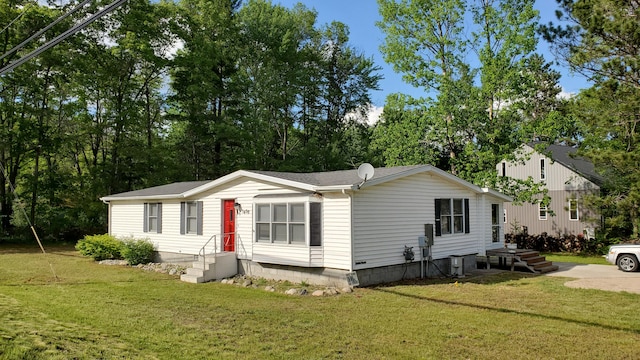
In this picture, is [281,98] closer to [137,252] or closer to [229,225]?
[137,252]

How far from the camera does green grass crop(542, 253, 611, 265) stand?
18.9 metres

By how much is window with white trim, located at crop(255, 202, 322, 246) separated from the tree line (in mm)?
12468

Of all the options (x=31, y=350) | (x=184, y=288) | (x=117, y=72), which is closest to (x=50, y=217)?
(x=117, y=72)

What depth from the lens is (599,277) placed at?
13.6 m

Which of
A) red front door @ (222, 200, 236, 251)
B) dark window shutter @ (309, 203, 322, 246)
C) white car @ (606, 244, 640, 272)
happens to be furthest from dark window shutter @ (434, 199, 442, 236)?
red front door @ (222, 200, 236, 251)

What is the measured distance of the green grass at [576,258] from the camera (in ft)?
62.1

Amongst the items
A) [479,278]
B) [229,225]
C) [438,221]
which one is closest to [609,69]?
[438,221]

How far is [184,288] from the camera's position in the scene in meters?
11.7

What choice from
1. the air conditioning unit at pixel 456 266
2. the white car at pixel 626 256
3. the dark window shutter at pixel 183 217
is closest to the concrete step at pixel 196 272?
the dark window shutter at pixel 183 217

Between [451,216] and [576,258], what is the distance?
9926mm

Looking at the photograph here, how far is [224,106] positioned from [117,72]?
290 inches

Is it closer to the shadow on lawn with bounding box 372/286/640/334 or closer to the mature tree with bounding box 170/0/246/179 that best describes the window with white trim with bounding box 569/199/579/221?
the shadow on lawn with bounding box 372/286/640/334

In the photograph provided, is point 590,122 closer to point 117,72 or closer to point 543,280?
point 543,280

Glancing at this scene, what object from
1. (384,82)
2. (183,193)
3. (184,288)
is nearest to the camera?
(184,288)
